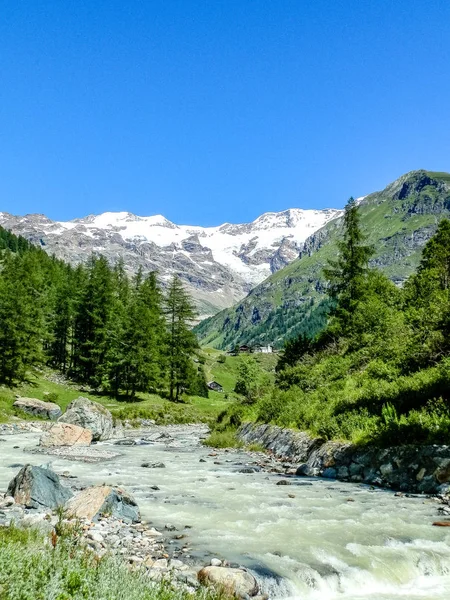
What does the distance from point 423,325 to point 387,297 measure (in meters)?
23.2

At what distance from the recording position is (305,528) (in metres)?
11.5

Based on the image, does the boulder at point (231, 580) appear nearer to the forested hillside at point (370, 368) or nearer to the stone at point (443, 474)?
the stone at point (443, 474)

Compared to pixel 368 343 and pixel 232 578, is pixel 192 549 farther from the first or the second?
pixel 368 343

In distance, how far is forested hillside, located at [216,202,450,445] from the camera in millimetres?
19797

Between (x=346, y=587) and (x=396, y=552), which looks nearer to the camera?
(x=346, y=587)

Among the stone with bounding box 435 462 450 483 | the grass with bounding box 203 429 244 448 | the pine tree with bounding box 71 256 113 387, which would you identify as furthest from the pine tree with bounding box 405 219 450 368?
the pine tree with bounding box 71 256 113 387

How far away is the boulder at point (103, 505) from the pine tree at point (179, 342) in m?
55.9

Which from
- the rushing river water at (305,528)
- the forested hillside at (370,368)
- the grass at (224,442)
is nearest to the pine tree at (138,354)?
the forested hillside at (370,368)

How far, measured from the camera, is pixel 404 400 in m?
21.0

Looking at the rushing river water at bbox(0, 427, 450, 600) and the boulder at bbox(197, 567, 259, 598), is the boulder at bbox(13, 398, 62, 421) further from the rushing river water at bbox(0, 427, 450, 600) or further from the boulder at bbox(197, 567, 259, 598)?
the boulder at bbox(197, 567, 259, 598)

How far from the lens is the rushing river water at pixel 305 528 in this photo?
8664 millimetres

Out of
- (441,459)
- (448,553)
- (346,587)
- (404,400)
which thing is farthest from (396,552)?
(404,400)

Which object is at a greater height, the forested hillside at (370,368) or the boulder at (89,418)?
the forested hillside at (370,368)

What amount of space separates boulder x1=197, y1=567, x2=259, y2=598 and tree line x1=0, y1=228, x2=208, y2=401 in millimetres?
51215
